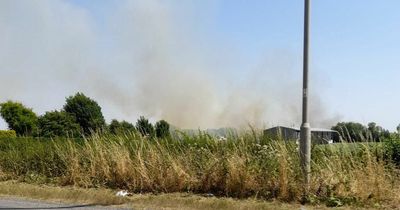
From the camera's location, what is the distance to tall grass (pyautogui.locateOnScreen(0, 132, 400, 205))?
981cm

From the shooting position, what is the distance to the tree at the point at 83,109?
211 ft

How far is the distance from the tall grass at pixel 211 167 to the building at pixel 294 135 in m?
0.29

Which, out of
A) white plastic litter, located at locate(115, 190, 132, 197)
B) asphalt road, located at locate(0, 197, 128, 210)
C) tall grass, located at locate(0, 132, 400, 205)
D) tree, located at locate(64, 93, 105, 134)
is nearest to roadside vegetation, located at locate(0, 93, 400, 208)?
tall grass, located at locate(0, 132, 400, 205)

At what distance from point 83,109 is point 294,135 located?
55867 mm

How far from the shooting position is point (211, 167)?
11.0 m

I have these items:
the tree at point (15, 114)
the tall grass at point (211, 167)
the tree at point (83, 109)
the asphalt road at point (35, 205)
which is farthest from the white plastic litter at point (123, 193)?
the tree at point (15, 114)

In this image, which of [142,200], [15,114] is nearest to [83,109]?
[15,114]

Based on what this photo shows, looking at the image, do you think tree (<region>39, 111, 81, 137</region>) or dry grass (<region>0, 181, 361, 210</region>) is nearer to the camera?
dry grass (<region>0, 181, 361, 210</region>)

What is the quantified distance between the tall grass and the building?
0.29 m

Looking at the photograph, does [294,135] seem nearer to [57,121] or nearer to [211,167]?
[211,167]

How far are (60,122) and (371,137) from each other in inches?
2079

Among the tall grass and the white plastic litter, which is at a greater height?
the tall grass

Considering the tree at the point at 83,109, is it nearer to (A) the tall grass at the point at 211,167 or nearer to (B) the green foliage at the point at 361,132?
(A) the tall grass at the point at 211,167

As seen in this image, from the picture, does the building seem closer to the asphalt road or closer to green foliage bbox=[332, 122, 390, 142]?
green foliage bbox=[332, 122, 390, 142]
